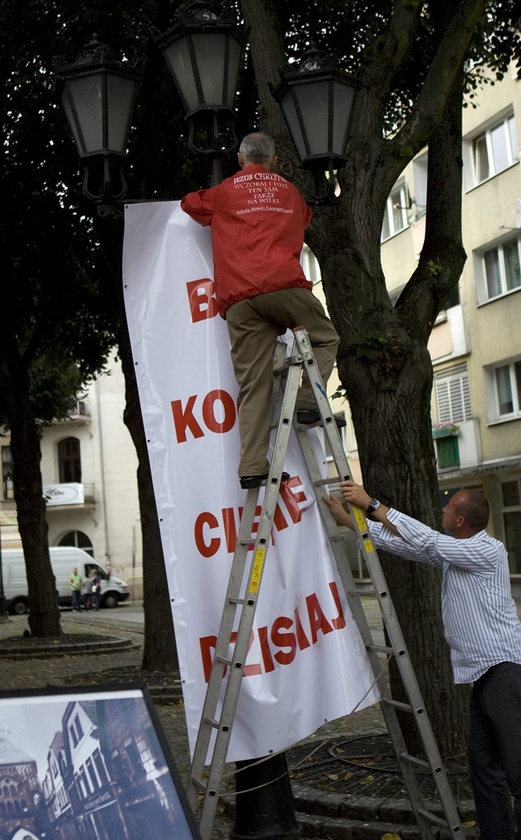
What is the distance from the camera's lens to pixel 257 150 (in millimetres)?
5406

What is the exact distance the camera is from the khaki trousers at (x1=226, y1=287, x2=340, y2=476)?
16.3 ft

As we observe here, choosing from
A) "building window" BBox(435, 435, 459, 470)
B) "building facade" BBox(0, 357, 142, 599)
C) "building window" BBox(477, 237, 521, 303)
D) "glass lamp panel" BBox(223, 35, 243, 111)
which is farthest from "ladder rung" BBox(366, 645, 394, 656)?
"building facade" BBox(0, 357, 142, 599)

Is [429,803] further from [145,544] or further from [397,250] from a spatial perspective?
[397,250]

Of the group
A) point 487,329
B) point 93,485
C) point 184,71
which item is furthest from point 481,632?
point 93,485

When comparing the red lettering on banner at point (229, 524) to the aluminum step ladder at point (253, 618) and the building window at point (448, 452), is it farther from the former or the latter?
the building window at point (448, 452)

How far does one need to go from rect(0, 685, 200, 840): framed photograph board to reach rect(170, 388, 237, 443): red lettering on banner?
1860mm

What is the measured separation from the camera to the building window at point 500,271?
32250 millimetres

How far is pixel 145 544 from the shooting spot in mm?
15039

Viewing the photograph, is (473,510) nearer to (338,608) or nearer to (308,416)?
(338,608)

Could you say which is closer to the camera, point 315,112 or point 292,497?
point 292,497

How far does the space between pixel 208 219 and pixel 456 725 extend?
159 inches

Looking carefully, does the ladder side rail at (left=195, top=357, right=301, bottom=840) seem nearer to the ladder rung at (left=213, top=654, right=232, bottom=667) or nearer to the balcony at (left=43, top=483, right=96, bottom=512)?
the ladder rung at (left=213, top=654, right=232, bottom=667)

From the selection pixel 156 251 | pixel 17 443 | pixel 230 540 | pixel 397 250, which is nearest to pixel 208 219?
pixel 156 251

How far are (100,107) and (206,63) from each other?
69cm
